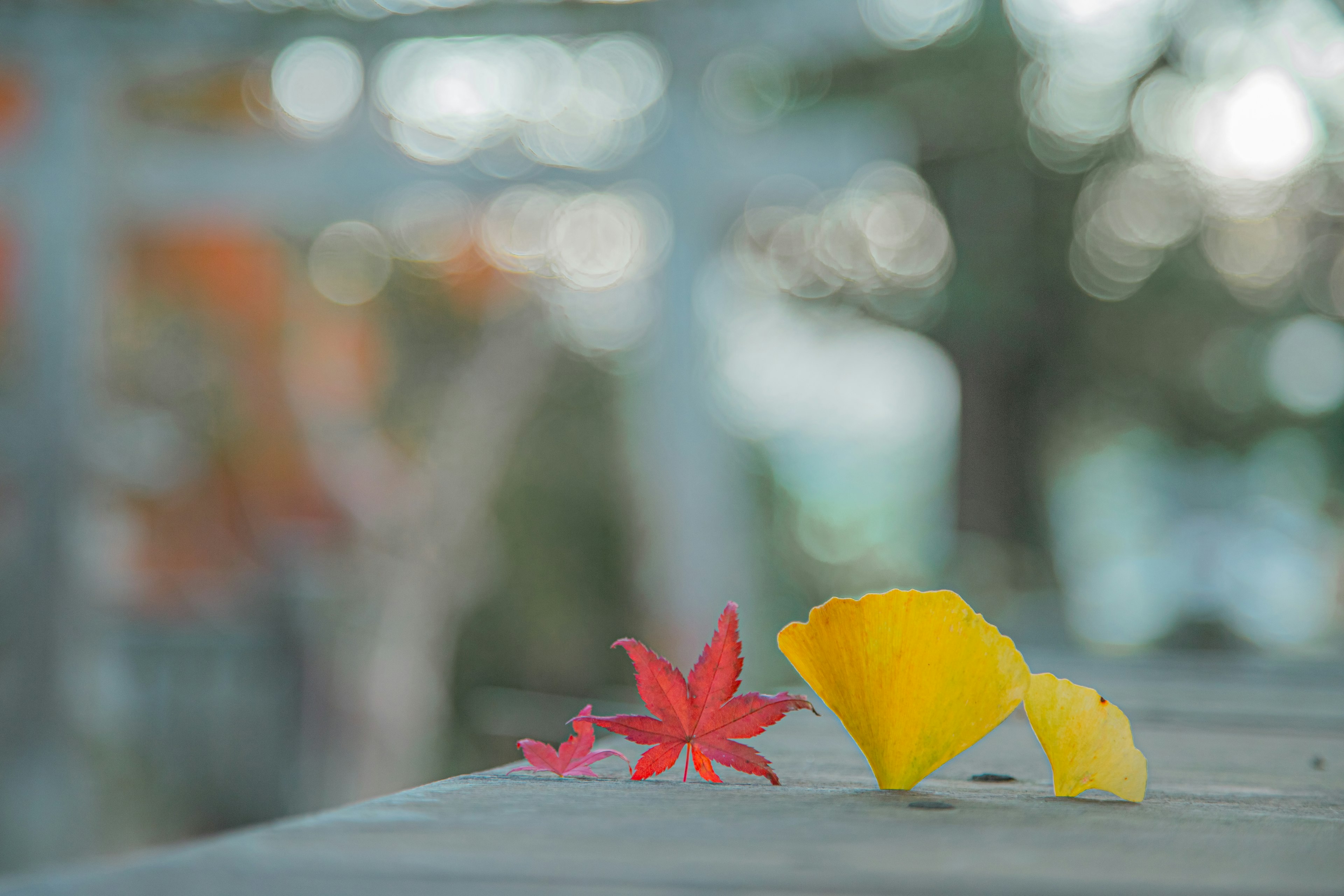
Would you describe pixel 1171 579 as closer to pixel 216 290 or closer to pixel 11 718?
pixel 216 290

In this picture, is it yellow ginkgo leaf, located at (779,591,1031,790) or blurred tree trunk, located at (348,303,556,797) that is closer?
yellow ginkgo leaf, located at (779,591,1031,790)

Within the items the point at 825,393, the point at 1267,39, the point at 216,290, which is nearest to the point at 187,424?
the point at 216,290

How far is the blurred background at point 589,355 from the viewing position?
105 inches

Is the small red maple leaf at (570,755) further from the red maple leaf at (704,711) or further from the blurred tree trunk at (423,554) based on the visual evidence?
the blurred tree trunk at (423,554)

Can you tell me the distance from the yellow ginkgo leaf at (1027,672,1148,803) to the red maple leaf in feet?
0.32

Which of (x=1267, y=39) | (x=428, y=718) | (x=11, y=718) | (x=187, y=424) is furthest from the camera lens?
(x=1267, y=39)

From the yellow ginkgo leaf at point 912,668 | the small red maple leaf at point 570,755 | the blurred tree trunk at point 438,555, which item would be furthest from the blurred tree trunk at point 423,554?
the yellow ginkgo leaf at point 912,668

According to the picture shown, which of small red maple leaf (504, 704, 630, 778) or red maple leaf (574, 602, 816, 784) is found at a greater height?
red maple leaf (574, 602, 816, 784)

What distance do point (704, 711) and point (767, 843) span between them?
4.5 inches

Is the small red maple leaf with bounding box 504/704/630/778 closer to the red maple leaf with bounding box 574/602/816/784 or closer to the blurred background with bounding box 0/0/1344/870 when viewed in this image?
the red maple leaf with bounding box 574/602/816/784

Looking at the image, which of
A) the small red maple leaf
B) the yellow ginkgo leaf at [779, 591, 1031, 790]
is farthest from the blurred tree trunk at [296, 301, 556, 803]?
the yellow ginkgo leaf at [779, 591, 1031, 790]

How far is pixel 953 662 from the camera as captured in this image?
1.32ft

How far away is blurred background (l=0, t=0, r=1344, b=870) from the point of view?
8.77 feet

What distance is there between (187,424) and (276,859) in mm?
4906
